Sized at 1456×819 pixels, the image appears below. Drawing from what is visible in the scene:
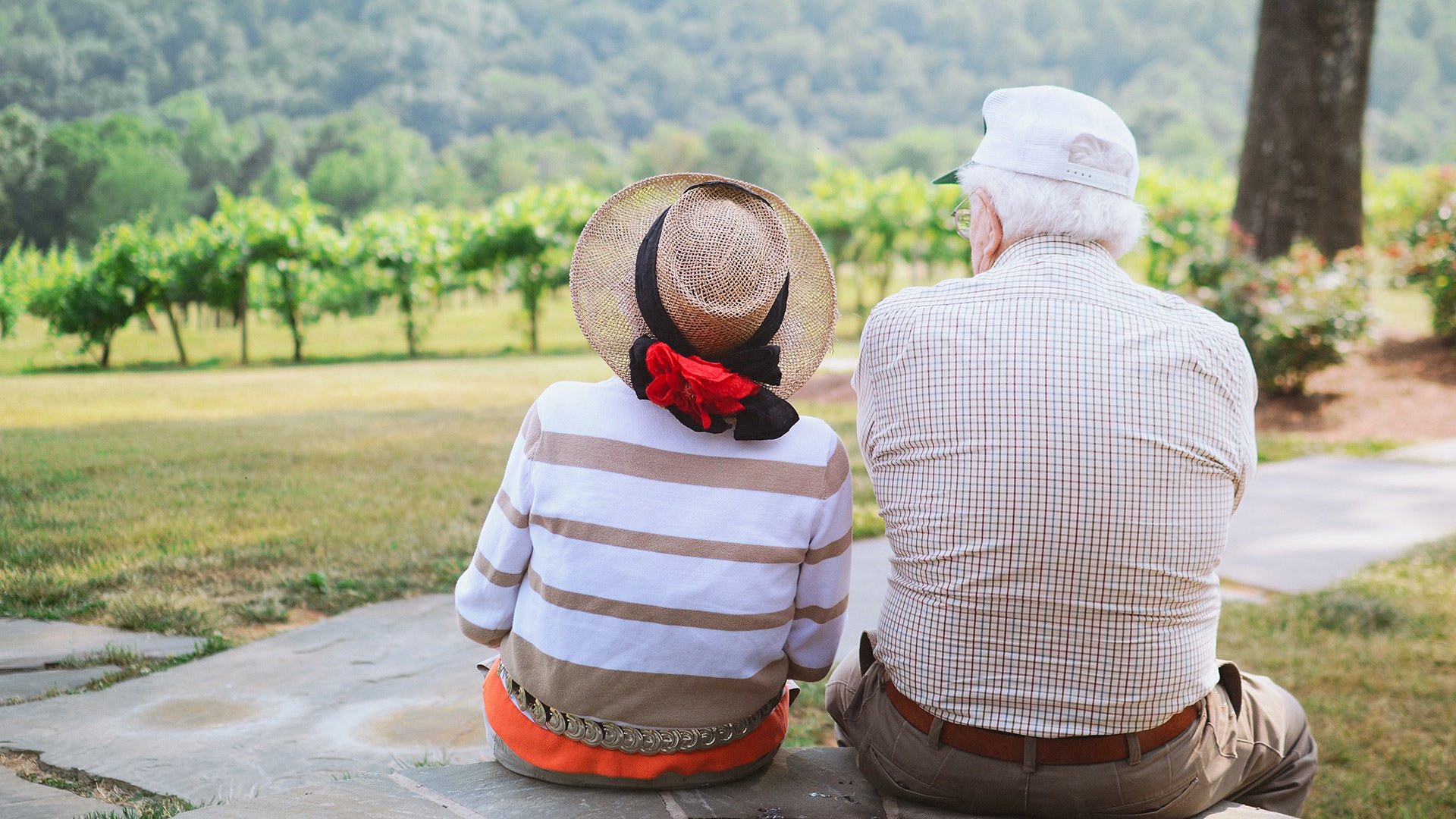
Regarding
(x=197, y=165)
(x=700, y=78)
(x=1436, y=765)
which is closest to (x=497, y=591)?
(x=1436, y=765)

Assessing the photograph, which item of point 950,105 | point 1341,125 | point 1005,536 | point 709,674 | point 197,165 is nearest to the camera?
point 1005,536

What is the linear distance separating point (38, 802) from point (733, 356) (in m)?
1.60

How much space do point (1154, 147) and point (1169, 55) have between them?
6.84m

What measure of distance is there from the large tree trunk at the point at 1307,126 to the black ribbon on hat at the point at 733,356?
25.4 feet

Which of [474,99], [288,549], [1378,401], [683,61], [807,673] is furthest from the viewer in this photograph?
[683,61]

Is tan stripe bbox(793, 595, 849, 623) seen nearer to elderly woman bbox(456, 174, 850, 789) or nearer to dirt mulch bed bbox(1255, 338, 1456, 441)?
elderly woman bbox(456, 174, 850, 789)

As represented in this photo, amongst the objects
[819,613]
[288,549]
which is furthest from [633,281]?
[288,549]

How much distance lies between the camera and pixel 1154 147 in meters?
24.6

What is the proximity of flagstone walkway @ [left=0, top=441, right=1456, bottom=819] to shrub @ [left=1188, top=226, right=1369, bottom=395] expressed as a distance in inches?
197

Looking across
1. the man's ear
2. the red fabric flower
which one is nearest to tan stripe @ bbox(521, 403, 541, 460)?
the red fabric flower

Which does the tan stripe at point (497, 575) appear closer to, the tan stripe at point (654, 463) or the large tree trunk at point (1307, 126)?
the tan stripe at point (654, 463)

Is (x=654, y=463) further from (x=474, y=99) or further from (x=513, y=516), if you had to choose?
(x=474, y=99)

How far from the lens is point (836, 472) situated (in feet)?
5.90

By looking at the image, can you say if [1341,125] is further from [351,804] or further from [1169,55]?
[1169,55]
